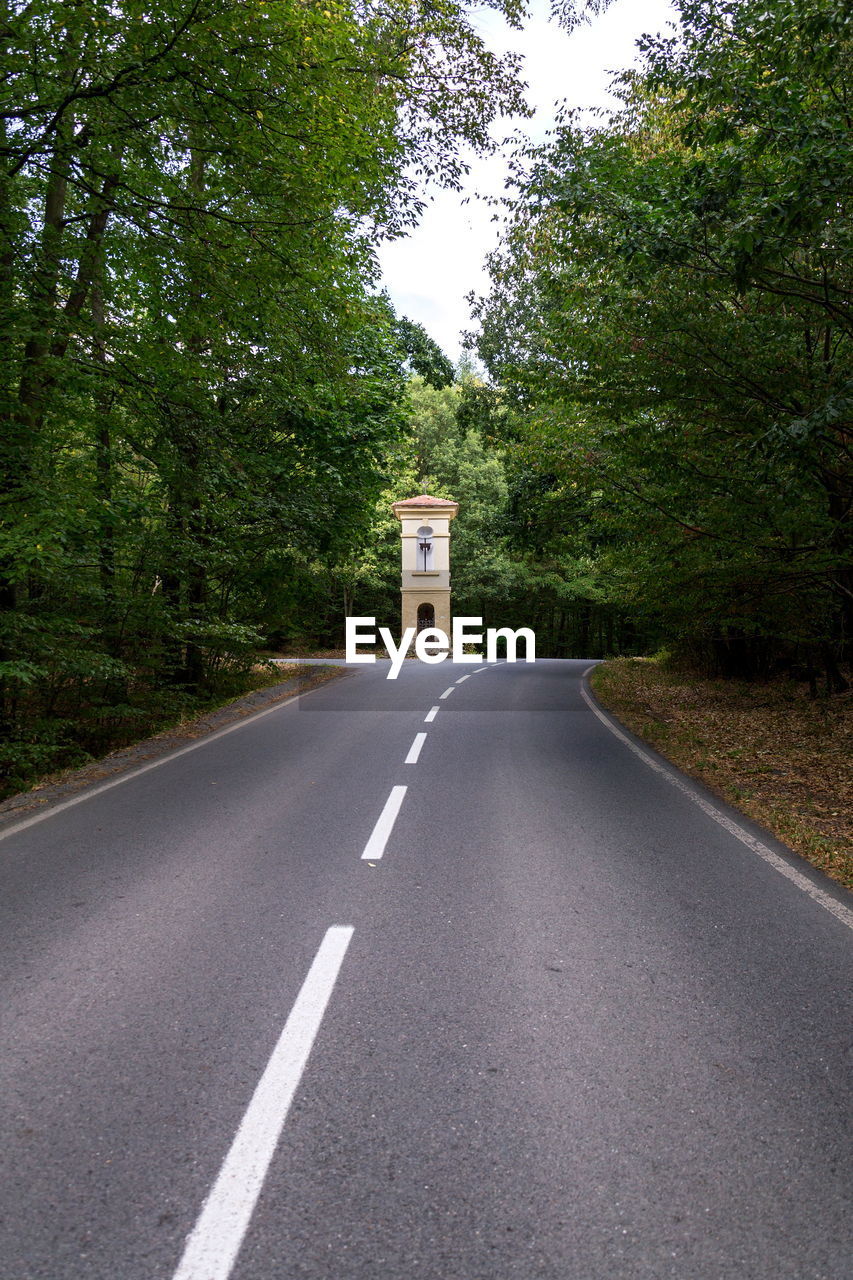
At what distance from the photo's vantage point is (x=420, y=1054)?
2.83m

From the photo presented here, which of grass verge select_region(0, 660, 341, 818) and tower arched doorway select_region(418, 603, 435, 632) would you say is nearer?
grass verge select_region(0, 660, 341, 818)

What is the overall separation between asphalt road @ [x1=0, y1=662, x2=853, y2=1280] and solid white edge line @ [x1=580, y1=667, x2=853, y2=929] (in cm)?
3

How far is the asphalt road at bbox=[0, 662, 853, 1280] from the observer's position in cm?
201

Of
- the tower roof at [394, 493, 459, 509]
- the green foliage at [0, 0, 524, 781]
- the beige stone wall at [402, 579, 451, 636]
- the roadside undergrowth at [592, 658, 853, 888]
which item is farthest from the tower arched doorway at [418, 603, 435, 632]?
the green foliage at [0, 0, 524, 781]

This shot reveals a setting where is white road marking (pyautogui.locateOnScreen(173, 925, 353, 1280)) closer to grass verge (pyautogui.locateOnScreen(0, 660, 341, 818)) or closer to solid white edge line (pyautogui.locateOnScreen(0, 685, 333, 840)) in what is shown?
solid white edge line (pyautogui.locateOnScreen(0, 685, 333, 840))

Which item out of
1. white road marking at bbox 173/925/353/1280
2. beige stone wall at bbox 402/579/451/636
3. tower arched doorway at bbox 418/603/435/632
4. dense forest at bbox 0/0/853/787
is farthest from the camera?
tower arched doorway at bbox 418/603/435/632

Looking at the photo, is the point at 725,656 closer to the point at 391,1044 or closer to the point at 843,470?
the point at 843,470

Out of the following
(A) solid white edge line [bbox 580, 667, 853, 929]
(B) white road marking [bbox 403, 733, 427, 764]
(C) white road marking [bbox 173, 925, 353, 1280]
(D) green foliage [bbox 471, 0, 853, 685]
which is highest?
(D) green foliage [bbox 471, 0, 853, 685]

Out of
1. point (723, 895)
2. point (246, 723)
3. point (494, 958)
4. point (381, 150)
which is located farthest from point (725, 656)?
point (494, 958)

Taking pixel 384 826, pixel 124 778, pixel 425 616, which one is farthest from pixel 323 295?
pixel 425 616

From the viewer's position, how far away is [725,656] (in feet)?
57.2

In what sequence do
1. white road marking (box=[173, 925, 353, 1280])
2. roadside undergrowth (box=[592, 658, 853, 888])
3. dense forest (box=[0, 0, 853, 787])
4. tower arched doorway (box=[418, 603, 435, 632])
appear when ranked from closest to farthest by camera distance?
white road marking (box=[173, 925, 353, 1280]) → dense forest (box=[0, 0, 853, 787]) → roadside undergrowth (box=[592, 658, 853, 888]) → tower arched doorway (box=[418, 603, 435, 632])

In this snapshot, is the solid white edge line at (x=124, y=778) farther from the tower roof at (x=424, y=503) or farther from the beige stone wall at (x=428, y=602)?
the tower roof at (x=424, y=503)

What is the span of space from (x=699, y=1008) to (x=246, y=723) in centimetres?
964
